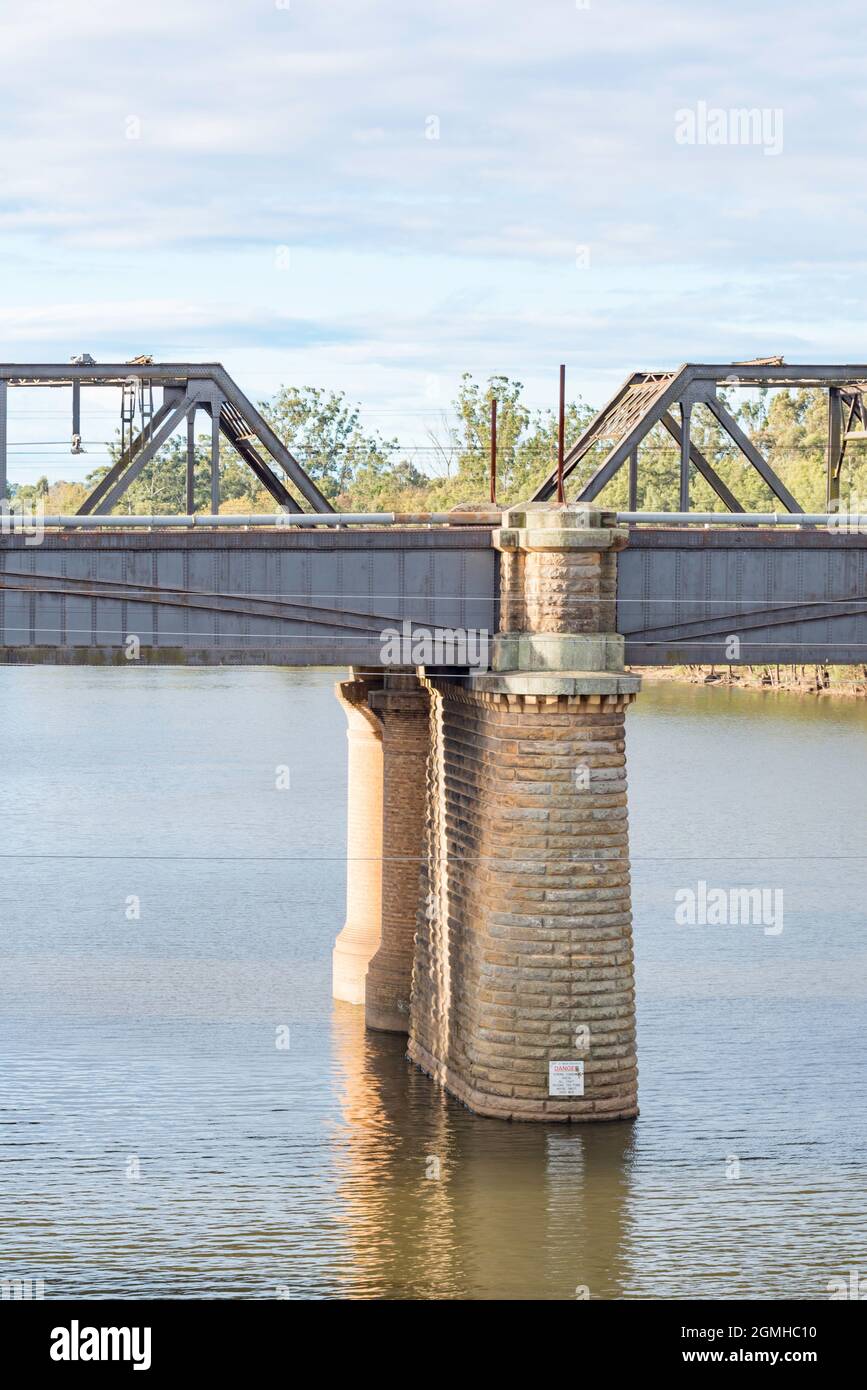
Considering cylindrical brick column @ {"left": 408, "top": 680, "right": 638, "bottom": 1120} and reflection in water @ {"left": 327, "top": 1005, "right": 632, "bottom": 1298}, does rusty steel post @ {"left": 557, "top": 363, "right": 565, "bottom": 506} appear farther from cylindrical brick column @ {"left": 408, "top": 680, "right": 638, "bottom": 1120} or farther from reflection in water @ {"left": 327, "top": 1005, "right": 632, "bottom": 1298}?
reflection in water @ {"left": 327, "top": 1005, "right": 632, "bottom": 1298}

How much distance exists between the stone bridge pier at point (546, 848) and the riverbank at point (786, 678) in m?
92.1

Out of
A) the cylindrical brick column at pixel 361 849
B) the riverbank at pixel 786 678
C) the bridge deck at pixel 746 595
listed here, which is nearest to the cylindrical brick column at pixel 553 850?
the bridge deck at pixel 746 595

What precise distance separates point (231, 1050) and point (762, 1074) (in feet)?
33.8

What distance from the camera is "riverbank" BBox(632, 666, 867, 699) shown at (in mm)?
136500

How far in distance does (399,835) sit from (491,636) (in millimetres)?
6774

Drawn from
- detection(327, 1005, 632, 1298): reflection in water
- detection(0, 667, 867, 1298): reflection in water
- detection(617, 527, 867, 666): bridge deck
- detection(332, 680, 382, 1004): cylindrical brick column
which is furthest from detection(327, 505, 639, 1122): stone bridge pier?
detection(332, 680, 382, 1004): cylindrical brick column

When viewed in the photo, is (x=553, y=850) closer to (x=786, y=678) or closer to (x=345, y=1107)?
(x=345, y=1107)

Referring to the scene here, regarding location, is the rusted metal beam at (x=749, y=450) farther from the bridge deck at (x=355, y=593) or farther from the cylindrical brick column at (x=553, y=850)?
the cylindrical brick column at (x=553, y=850)

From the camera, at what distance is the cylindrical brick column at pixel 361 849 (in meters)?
43.3

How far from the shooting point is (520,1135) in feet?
113

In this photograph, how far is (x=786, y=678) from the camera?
473 ft

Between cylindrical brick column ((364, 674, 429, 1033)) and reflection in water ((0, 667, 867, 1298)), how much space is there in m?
0.92

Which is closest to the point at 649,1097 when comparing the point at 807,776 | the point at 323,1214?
the point at 323,1214

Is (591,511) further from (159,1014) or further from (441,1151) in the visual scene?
(159,1014)
